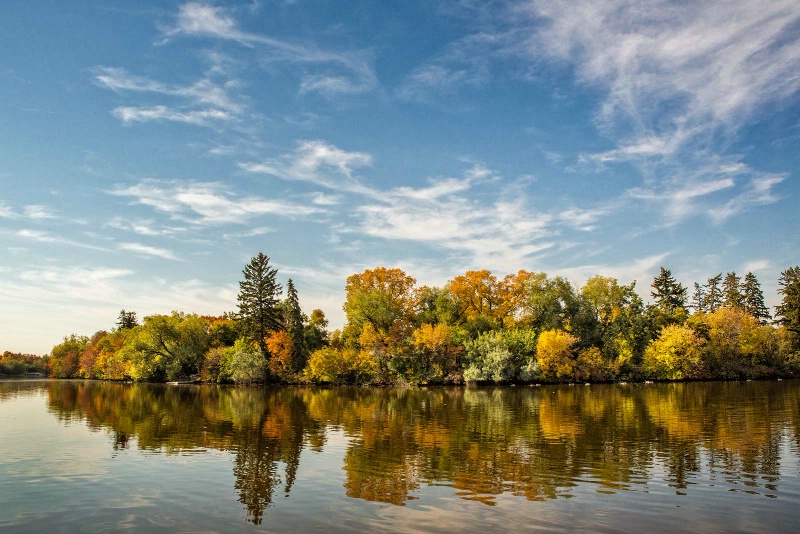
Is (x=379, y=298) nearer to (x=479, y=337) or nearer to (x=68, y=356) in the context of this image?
(x=479, y=337)

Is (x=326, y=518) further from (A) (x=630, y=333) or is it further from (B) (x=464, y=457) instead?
(A) (x=630, y=333)

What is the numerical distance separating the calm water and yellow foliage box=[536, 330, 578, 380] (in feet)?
136

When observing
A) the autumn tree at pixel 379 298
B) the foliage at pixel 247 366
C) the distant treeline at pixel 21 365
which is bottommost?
the distant treeline at pixel 21 365

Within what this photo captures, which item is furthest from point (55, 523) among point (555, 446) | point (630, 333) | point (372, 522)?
point (630, 333)

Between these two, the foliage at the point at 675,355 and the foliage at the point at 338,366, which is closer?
the foliage at the point at 675,355

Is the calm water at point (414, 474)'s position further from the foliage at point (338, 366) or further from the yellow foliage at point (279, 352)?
the yellow foliage at point (279, 352)

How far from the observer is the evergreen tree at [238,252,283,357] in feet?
286

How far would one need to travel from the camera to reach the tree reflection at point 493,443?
1461 centimetres

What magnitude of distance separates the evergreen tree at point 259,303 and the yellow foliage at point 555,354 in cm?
4491

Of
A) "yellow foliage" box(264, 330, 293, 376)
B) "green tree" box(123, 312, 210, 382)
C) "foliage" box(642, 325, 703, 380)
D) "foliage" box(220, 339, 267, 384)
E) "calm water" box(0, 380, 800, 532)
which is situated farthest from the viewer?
"green tree" box(123, 312, 210, 382)

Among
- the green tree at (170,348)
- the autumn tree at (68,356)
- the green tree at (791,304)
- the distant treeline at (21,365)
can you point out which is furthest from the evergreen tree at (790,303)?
the distant treeline at (21,365)

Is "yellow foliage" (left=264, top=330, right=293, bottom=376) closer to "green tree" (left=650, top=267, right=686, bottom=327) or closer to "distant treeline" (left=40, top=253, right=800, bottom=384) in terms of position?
"distant treeline" (left=40, top=253, right=800, bottom=384)

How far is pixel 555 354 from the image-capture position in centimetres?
7206

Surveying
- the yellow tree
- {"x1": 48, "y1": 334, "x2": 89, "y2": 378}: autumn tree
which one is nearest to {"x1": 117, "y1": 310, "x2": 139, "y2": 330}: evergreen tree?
{"x1": 48, "y1": 334, "x2": 89, "y2": 378}: autumn tree
